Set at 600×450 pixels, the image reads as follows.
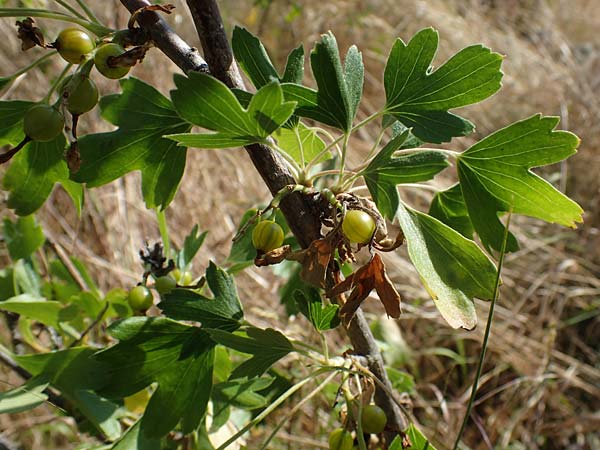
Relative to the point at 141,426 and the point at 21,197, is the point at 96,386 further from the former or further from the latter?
the point at 21,197

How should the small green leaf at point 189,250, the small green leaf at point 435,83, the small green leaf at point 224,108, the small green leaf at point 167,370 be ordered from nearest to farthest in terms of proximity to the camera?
the small green leaf at point 224,108 < the small green leaf at point 435,83 < the small green leaf at point 167,370 < the small green leaf at point 189,250

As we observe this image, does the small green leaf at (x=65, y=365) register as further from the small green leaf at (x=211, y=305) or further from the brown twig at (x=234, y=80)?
the brown twig at (x=234, y=80)

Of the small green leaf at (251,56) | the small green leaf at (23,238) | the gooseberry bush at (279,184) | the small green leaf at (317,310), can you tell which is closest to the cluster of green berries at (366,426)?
the gooseberry bush at (279,184)

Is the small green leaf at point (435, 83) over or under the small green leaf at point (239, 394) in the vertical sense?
over

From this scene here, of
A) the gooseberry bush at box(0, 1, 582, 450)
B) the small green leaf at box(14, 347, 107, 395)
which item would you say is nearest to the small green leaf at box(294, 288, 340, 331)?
the gooseberry bush at box(0, 1, 582, 450)

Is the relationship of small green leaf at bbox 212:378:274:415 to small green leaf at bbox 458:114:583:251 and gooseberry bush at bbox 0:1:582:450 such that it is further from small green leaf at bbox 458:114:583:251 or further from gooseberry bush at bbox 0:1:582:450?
small green leaf at bbox 458:114:583:251

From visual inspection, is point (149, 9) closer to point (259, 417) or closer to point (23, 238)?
point (259, 417)
